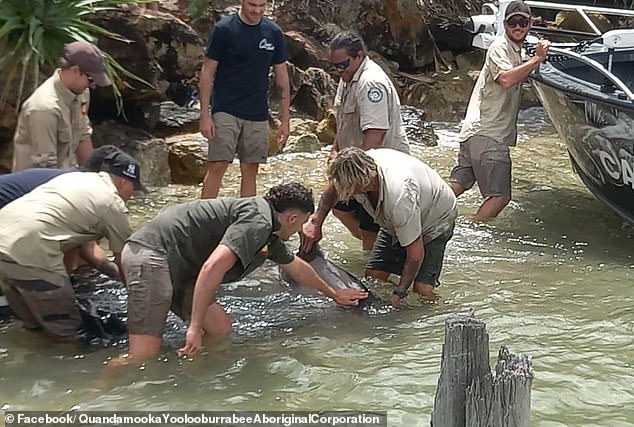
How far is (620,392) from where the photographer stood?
441 cm

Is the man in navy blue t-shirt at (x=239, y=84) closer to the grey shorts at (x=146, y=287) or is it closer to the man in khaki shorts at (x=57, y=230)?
the man in khaki shorts at (x=57, y=230)

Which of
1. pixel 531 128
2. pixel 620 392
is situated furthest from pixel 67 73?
pixel 531 128

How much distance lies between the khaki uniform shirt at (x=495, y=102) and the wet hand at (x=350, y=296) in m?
2.38

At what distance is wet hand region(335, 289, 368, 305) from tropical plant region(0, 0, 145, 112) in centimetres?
295

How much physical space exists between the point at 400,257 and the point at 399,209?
2.67 ft

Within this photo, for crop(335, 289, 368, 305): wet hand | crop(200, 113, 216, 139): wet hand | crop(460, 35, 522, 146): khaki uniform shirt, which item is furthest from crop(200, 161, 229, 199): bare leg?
crop(460, 35, 522, 146): khaki uniform shirt

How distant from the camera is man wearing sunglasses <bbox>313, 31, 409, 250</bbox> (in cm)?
614

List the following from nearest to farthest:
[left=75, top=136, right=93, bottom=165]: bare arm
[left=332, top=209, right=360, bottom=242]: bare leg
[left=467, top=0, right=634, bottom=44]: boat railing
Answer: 1. [left=75, top=136, right=93, bottom=165]: bare arm
2. [left=332, top=209, right=360, bottom=242]: bare leg
3. [left=467, top=0, right=634, bottom=44]: boat railing

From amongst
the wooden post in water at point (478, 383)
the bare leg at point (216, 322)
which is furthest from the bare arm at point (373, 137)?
the wooden post in water at point (478, 383)

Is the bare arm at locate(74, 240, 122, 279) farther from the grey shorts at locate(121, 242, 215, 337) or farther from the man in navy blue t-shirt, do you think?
the man in navy blue t-shirt

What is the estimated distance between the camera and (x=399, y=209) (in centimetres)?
505

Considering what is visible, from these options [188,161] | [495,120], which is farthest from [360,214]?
[188,161]

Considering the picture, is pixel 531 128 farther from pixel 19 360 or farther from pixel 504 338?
pixel 19 360

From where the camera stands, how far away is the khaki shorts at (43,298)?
15.2ft
